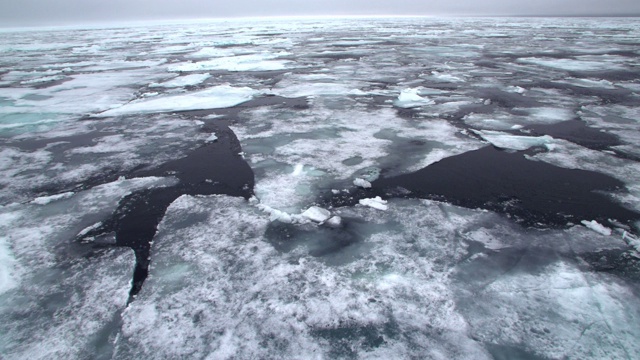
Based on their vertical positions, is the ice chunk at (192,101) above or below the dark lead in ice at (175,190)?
above

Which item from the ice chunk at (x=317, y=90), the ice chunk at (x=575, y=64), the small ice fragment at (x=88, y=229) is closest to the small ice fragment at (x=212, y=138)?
the small ice fragment at (x=88, y=229)

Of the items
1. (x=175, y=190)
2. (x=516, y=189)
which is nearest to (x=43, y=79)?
(x=175, y=190)

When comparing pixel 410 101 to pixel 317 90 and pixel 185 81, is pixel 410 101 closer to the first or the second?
pixel 317 90

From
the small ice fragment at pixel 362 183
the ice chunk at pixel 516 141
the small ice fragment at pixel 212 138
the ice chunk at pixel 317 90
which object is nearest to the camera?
the small ice fragment at pixel 362 183

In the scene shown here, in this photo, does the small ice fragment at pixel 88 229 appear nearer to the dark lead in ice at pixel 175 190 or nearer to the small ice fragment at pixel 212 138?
the dark lead in ice at pixel 175 190

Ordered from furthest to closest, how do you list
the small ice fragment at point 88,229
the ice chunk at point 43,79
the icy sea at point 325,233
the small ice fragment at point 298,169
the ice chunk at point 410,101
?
the ice chunk at point 43,79
the ice chunk at point 410,101
the small ice fragment at point 298,169
the small ice fragment at point 88,229
the icy sea at point 325,233

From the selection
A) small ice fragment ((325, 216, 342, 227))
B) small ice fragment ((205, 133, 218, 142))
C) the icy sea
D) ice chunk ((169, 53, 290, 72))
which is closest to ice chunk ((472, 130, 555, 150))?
the icy sea

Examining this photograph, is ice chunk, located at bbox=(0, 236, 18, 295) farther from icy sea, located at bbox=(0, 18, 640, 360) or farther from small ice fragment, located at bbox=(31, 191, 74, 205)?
small ice fragment, located at bbox=(31, 191, 74, 205)
